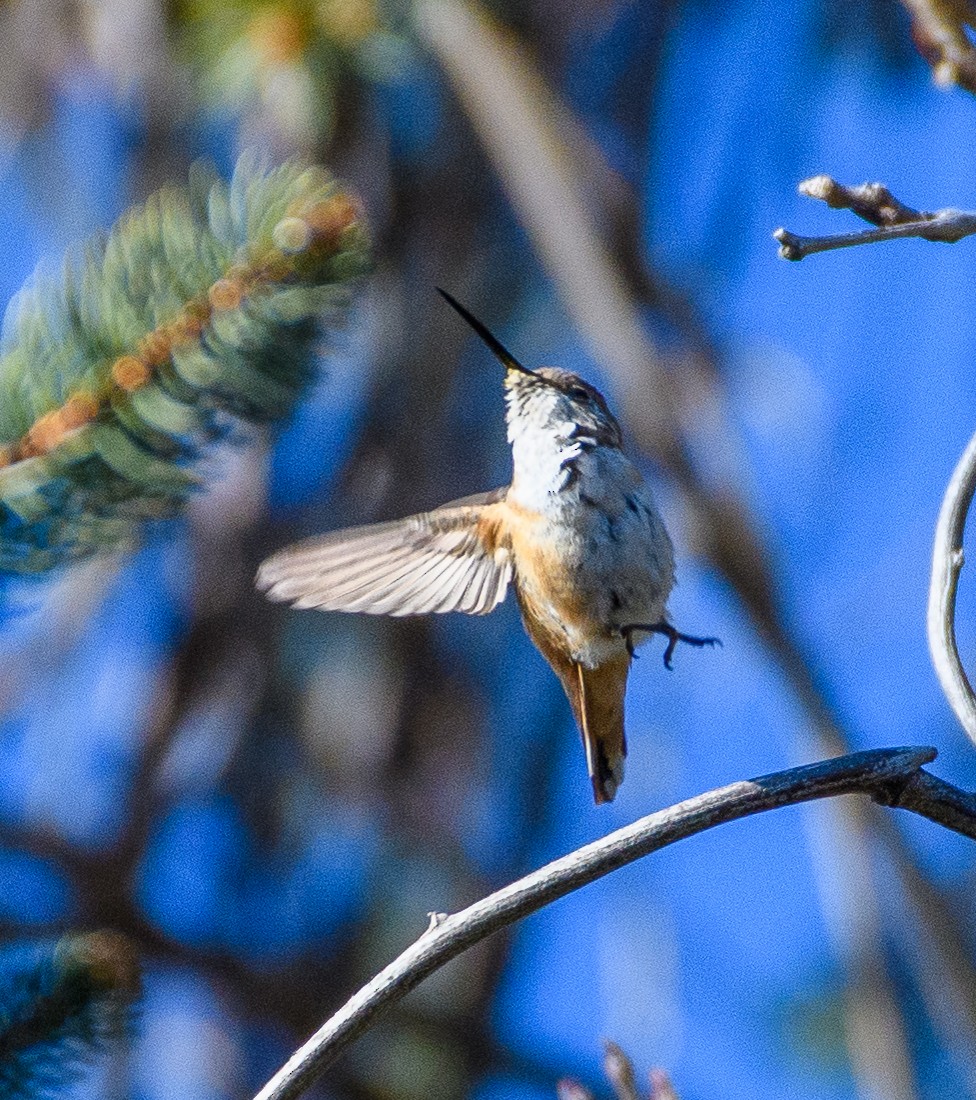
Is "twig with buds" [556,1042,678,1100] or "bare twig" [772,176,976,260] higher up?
"bare twig" [772,176,976,260]

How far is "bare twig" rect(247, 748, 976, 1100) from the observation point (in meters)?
1.12

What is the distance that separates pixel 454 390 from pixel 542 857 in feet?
3.89

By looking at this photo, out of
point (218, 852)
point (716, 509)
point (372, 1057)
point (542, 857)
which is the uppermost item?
point (716, 509)

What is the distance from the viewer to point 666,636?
1.92 m

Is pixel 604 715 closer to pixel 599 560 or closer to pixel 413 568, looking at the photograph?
pixel 599 560

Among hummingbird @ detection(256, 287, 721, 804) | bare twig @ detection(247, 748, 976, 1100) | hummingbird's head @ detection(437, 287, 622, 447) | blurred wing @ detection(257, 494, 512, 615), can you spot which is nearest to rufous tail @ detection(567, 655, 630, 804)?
hummingbird @ detection(256, 287, 721, 804)

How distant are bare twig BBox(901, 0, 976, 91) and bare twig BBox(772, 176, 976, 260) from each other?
12 cm

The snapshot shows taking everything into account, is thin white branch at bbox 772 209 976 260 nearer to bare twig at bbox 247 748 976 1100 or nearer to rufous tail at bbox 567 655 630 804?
bare twig at bbox 247 748 976 1100

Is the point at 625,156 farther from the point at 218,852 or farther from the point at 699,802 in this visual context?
the point at 699,802

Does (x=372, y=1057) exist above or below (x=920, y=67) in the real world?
below

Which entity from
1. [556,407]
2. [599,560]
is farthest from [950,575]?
[556,407]

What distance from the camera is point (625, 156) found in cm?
389

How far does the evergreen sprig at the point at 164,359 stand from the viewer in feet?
4.25

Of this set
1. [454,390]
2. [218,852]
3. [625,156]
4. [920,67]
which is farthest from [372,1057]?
[920,67]
